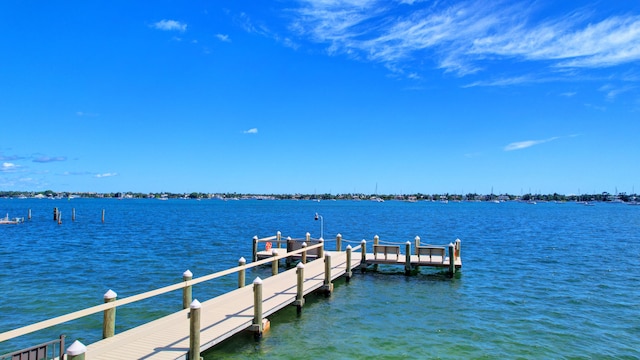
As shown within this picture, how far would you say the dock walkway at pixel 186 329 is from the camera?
10291 millimetres

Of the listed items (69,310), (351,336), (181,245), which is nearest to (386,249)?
(351,336)

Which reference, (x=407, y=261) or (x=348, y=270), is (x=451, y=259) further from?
(x=348, y=270)

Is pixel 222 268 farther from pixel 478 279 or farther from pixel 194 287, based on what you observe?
pixel 478 279

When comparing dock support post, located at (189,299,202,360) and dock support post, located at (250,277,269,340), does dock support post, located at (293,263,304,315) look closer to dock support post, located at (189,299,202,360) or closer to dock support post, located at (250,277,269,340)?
dock support post, located at (250,277,269,340)

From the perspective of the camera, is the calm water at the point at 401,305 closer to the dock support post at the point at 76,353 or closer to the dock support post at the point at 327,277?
the dock support post at the point at 327,277

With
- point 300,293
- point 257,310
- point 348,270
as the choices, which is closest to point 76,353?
point 257,310

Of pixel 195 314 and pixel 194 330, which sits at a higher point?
pixel 195 314

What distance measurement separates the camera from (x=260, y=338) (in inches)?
530

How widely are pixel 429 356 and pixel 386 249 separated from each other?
43.1ft

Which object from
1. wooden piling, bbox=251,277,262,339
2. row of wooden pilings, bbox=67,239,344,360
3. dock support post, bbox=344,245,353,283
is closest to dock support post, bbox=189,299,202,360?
row of wooden pilings, bbox=67,239,344,360

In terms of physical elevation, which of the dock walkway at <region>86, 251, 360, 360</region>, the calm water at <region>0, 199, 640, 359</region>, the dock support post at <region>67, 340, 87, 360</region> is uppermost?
the dock support post at <region>67, 340, 87, 360</region>

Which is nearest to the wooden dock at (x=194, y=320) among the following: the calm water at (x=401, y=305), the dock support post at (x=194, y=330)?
the dock support post at (x=194, y=330)

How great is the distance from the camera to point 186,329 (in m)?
12.2

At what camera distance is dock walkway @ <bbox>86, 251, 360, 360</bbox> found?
10.3 m
